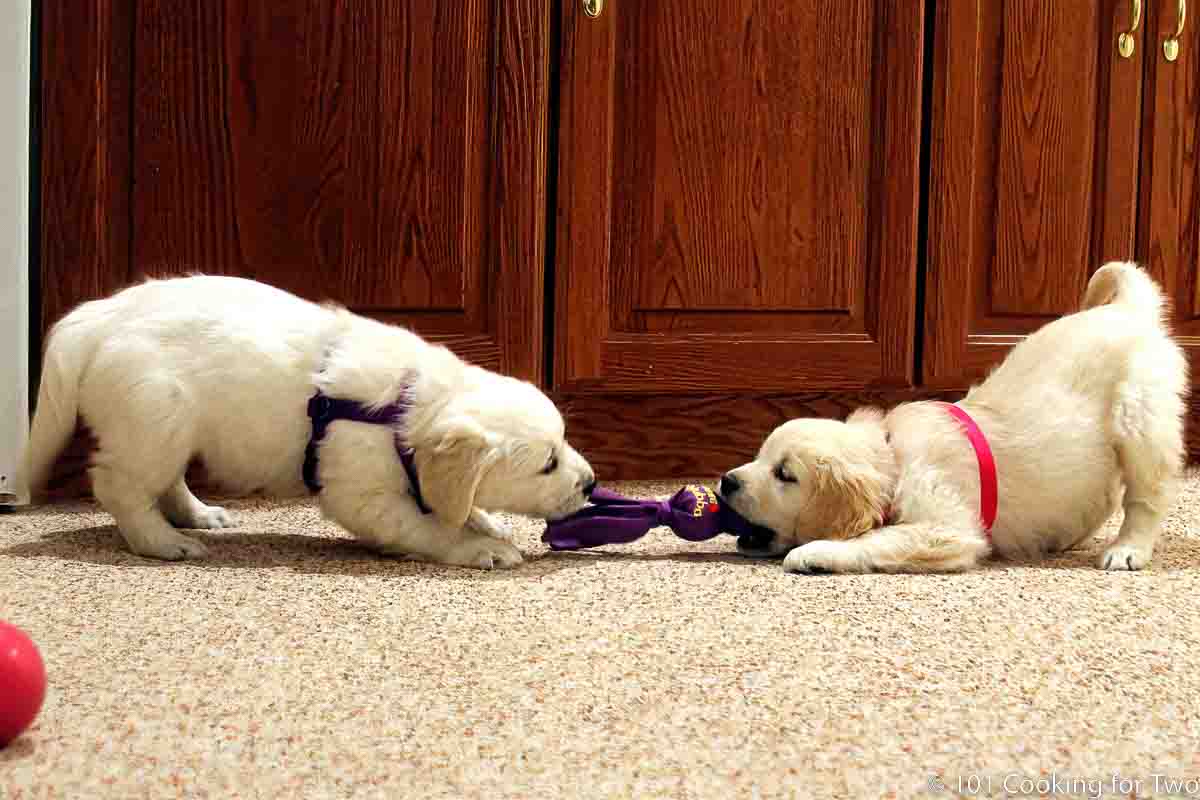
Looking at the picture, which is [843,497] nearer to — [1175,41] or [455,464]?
[455,464]

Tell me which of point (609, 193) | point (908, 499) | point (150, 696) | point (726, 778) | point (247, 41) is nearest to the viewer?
point (726, 778)

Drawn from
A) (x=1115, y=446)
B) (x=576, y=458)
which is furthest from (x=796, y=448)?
(x=1115, y=446)

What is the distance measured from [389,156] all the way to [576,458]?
37.0 inches

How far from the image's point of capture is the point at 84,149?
252 cm

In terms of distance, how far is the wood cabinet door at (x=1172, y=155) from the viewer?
10.4ft

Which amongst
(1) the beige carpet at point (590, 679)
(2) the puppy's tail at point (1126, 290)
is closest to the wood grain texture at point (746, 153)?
(2) the puppy's tail at point (1126, 290)

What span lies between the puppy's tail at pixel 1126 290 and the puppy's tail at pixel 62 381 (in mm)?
1910

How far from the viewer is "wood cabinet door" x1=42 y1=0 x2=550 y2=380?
2.53m

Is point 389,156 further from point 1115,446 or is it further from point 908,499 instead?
point 1115,446

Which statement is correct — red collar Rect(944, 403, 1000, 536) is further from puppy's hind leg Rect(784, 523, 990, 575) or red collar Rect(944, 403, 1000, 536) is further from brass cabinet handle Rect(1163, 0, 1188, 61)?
brass cabinet handle Rect(1163, 0, 1188, 61)

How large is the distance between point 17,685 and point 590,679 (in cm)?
59

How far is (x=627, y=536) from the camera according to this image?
→ 2.18m

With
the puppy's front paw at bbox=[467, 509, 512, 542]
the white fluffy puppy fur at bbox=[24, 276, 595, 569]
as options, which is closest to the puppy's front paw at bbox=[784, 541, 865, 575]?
the white fluffy puppy fur at bbox=[24, 276, 595, 569]

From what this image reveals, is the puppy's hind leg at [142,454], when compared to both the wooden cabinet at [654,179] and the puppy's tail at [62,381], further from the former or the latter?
the wooden cabinet at [654,179]
